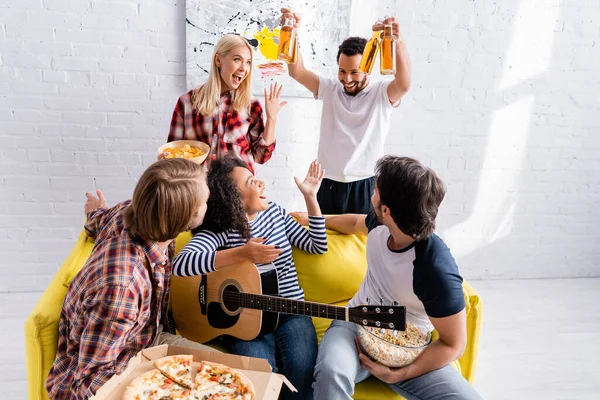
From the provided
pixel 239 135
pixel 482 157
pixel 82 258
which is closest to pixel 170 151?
pixel 239 135

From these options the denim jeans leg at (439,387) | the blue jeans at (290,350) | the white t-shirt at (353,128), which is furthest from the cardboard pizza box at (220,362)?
the white t-shirt at (353,128)

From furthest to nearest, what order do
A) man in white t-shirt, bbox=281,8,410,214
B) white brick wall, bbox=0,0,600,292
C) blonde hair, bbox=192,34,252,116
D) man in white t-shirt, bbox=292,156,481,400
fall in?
white brick wall, bbox=0,0,600,292, man in white t-shirt, bbox=281,8,410,214, blonde hair, bbox=192,34,252,116, man in white t-shirt, bbox=292,156,481,400

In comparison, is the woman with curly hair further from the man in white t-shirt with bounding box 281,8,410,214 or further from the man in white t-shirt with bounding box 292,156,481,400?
the man in white t-shirt with bounding box 281,8,410,214

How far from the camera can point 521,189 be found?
3.50m

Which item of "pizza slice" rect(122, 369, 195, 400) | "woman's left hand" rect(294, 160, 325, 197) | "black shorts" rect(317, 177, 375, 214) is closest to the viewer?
"pizza slice" rect(122, 369, 195, 400)

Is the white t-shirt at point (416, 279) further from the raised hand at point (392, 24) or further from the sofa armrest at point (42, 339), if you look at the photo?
the sofa armrest at point (42, 339)

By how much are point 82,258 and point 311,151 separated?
1.58 meters

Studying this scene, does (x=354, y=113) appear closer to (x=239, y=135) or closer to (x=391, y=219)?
(x=239, y=135)

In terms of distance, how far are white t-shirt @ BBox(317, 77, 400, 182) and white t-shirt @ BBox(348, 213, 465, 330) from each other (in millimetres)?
792

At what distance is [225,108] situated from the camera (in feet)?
8.20

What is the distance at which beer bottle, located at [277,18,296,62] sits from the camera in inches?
88.0

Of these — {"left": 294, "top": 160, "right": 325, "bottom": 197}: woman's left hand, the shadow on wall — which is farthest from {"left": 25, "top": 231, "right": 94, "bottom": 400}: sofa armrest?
the shadow on wall

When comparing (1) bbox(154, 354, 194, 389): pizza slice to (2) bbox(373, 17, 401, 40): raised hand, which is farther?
(2) bbox(373, 17, 401, 40): raised hand

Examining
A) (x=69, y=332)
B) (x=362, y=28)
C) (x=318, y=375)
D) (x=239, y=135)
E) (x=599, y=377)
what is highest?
(x=362, y=28)
